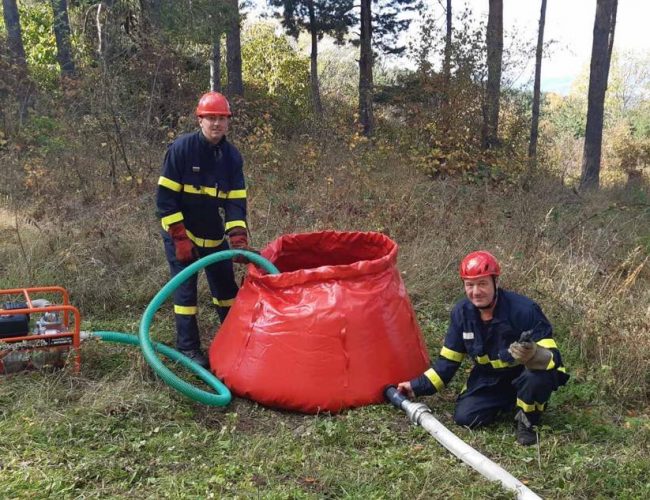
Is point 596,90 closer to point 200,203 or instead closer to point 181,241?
point 200,203

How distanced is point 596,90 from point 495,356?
1060 cm

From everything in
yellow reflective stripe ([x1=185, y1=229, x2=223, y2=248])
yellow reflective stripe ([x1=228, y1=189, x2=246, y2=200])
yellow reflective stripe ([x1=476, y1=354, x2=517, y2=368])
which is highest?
yellow reflective stripe ([x1=228, y1=189, x2=246, y2=200])

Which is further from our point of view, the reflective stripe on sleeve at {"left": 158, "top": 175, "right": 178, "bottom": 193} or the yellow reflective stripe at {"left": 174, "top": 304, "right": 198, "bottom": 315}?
the yellow reflective stripe at {"left": 174, "top": 304, "right": 198, "bottom": 315}

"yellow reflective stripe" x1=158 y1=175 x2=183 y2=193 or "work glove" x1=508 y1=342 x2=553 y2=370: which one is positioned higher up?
"yellow reflective stripe" x1=158 y1=175 x2=183 y2=193

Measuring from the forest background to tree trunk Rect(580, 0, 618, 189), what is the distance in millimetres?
99

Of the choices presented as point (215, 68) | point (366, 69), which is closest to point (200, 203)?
point (215, 68)

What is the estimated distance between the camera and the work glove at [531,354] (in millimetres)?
2732

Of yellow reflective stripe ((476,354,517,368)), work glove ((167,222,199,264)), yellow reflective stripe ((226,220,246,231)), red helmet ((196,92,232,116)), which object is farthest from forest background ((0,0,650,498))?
red helmet ((196,92,232,116))

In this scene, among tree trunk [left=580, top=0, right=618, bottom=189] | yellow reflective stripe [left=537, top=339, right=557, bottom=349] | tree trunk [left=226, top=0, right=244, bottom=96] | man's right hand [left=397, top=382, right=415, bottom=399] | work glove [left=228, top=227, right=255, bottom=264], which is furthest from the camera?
tree trunk [left=226, top=0, right=244, bottom=96]

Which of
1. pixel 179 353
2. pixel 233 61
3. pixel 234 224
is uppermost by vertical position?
pixel 233 61

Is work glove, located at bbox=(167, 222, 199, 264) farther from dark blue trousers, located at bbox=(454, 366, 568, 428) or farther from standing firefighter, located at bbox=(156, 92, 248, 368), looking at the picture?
dark blue trousers, located at bbox=(454, 366, 568, 428)

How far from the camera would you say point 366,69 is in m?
15.2

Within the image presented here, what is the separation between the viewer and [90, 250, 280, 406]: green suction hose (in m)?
3.08

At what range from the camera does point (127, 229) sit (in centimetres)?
566
